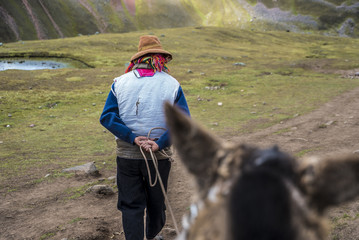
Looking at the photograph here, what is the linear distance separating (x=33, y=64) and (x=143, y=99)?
31.8m

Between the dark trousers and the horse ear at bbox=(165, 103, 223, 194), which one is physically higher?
the horse ear at bbox=(165, 103, 223, 194)

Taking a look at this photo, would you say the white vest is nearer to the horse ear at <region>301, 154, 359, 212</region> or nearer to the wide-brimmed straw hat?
the wide-brimmed straw hat

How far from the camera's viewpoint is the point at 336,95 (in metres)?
15.6

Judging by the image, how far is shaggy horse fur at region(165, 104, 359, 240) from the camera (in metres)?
0.86

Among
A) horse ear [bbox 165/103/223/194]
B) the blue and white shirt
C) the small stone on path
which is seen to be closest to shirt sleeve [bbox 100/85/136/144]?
the blue and white shirt

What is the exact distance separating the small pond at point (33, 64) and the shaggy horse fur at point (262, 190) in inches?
1237

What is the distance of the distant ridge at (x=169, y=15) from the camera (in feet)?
245

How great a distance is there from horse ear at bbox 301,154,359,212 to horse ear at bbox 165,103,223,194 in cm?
32

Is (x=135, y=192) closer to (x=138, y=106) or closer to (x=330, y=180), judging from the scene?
(x=138, y=106)

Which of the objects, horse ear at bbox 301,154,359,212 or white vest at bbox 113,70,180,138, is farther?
white vest at bbox 113,70,180,138

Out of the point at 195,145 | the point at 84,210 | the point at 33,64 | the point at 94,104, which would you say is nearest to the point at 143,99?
the point at 195,145

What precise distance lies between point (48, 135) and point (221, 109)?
7.58 meters

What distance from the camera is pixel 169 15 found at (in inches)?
4141

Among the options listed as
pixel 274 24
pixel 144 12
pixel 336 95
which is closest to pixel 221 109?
pixel 336 95
